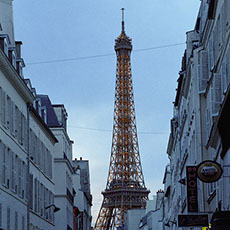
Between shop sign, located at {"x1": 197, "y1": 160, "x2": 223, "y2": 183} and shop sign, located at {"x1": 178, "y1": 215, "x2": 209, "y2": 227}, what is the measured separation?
4.36 m

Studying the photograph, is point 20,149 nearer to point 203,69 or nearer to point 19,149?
point 19,149

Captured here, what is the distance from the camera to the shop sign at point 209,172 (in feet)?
87.6

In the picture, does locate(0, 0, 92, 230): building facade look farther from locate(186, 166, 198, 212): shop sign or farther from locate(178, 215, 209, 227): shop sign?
locate(178, 215, 209, 227): shop sign

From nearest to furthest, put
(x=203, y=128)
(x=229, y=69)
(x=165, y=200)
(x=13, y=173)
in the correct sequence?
(x=229, y=69) < (x=203, y=128) < (x=13, y=173) < (x=165, y=200)

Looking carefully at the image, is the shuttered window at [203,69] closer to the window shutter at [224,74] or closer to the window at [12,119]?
the window shutter at [224,74]

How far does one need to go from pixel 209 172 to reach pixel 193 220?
5097 millimetres

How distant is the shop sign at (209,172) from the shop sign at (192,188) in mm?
8017

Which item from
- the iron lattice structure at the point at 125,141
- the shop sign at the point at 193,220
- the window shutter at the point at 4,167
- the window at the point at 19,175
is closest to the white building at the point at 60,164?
the window at the point at 19,175

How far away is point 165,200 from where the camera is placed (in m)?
90.8

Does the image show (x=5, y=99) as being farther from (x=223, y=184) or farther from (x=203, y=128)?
(x=223, y=184)

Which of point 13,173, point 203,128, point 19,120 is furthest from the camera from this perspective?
point 19,120

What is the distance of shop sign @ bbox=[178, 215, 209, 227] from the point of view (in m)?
30.9

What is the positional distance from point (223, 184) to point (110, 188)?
110 meters

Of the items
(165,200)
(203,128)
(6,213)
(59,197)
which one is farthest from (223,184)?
(165,200)
